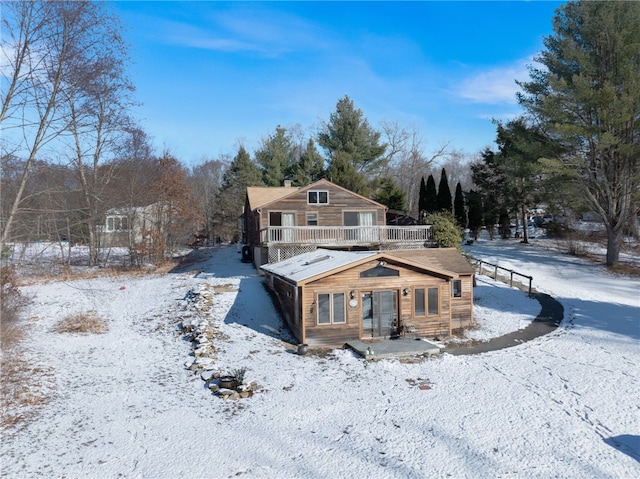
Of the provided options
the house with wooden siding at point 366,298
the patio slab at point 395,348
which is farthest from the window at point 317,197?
the patio slab at point 395,348

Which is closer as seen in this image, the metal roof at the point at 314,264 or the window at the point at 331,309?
the window at the point at 331,309

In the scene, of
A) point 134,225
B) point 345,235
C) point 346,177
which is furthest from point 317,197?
point 134,225

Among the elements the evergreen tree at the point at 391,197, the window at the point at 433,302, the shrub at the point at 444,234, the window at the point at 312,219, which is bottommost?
the window at the point at 433,302

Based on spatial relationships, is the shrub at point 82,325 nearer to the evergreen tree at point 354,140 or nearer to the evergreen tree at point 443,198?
the evergreen tree at point 354,140

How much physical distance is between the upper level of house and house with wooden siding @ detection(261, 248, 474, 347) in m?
6.08

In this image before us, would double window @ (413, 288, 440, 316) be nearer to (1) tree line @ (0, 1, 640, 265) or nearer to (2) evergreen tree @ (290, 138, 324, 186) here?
(1) tree line @ (0, 1, 640, 265)

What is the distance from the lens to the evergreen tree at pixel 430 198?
4309cm

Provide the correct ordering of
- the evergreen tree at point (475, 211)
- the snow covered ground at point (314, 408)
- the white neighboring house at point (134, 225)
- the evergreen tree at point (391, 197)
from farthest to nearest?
the evergreen tree at point (475, 211)
the evergreen tree at point (391, 197)
the white neighboring house at point (134, 225)
the snow covered ground at point (314, 408)

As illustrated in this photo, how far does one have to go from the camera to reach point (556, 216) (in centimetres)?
3991

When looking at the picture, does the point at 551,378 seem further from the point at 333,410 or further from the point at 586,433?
the point at 333,410

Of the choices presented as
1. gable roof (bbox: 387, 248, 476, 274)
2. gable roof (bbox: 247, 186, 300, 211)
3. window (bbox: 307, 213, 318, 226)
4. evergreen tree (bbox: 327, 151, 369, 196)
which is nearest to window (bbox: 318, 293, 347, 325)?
gable roof (bbox: 387, 248, 476, 274)

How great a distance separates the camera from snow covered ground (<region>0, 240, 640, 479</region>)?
7555 mm

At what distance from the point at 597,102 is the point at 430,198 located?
19082mm

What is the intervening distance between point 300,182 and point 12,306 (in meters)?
32.1
